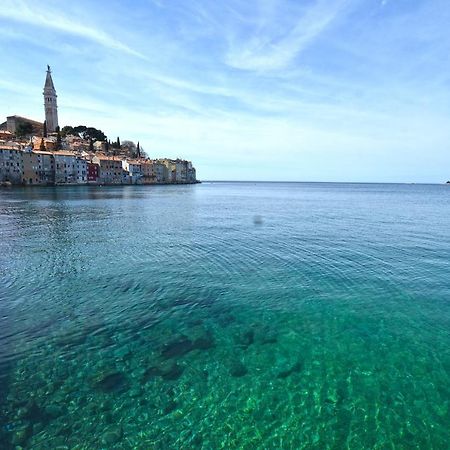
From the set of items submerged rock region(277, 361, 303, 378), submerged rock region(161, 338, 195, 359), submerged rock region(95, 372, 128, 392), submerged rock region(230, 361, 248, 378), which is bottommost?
submerged rock region(95, 372, 128, 392)

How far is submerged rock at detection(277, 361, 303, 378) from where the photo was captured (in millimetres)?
9586

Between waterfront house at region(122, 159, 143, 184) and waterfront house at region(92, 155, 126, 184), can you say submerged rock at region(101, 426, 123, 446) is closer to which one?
waterfront house at region(92, 155, 126, 184)

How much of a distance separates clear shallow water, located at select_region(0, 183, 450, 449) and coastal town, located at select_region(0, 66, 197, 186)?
11542cm

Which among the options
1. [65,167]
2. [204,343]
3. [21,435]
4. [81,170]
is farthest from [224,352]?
[81,170]

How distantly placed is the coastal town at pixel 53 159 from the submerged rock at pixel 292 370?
129560 millimetres

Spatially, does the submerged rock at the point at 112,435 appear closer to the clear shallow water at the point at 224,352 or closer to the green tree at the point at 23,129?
the clear shallow water at the point at 224,352

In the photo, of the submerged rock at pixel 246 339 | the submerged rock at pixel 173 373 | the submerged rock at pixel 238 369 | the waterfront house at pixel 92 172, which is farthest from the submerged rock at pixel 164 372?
the waterfront house at pixel 92 172

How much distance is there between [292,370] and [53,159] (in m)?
142

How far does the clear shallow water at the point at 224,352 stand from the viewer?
24.8 ft

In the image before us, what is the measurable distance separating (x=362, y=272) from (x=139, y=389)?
1524cm

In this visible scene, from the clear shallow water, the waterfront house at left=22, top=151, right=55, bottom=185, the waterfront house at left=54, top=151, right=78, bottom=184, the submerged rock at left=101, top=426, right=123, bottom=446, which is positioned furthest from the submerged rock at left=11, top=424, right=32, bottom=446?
the waterfront house at left=54, top=151, right=78, bottom=184

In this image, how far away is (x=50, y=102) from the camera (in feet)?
566

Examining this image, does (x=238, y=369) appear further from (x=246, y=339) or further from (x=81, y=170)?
(x=81, y=170)

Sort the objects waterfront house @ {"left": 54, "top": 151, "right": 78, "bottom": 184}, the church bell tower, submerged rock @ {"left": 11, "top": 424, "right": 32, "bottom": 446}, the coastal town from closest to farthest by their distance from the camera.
A: submerged rock @ {"left": 11, "top": 424, "right": 32, "bottom": 446} < the coastal town < waterfront house @ {"left": 54, "top": 151, "right": 78, "bottom": 184} < the church bell tower
